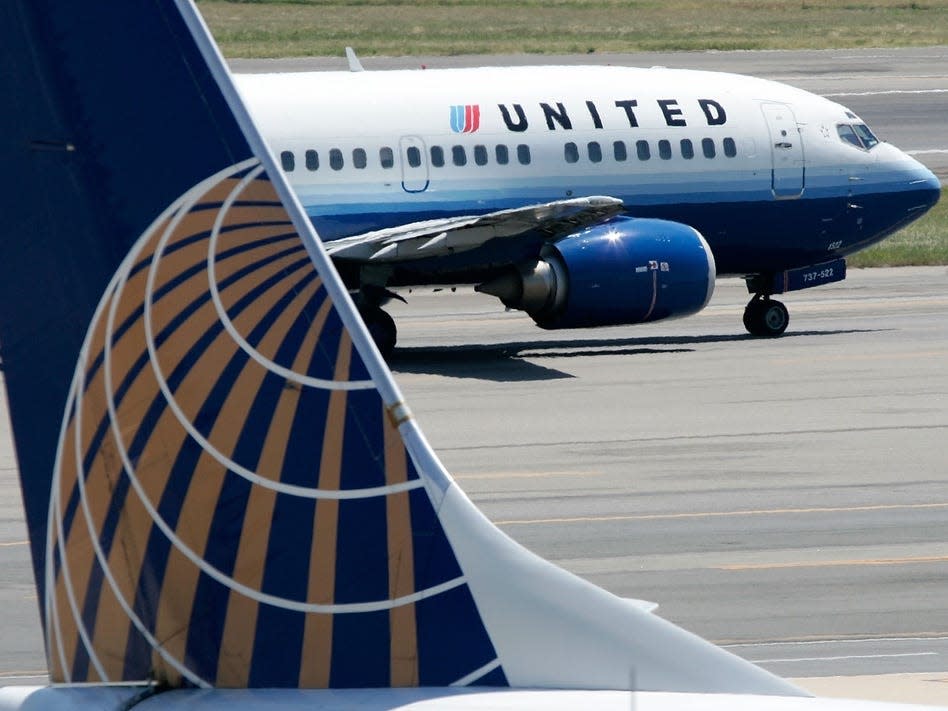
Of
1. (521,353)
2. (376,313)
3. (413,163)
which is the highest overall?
(413,163)

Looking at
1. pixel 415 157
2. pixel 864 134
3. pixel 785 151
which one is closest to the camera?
pixel 415 157

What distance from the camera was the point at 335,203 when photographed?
94.7 ft

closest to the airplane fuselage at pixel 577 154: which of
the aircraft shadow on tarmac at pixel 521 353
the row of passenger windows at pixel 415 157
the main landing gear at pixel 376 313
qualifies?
the row of passenger windows at pixel 415 157

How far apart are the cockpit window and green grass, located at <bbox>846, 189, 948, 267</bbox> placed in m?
8.66

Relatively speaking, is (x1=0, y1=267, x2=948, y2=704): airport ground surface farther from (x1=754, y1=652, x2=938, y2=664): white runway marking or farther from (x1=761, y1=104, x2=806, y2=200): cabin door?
(x1=761, y1=104, x2=806, y2=200): cabin door

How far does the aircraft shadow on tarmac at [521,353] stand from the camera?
1120 inches

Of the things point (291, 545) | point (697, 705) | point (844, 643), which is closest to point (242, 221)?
point (291, 545)

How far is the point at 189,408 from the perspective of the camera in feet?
25.5

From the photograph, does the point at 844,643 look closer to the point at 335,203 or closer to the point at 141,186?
the point at 141,186

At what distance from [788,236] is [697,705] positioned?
2451 cm

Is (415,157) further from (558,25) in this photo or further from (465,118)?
(558,25)

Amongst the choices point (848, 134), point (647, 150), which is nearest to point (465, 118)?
point (647, 150)

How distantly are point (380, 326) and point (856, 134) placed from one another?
341 inches

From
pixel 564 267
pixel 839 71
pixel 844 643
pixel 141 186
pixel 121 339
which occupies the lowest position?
pixel 844 643
